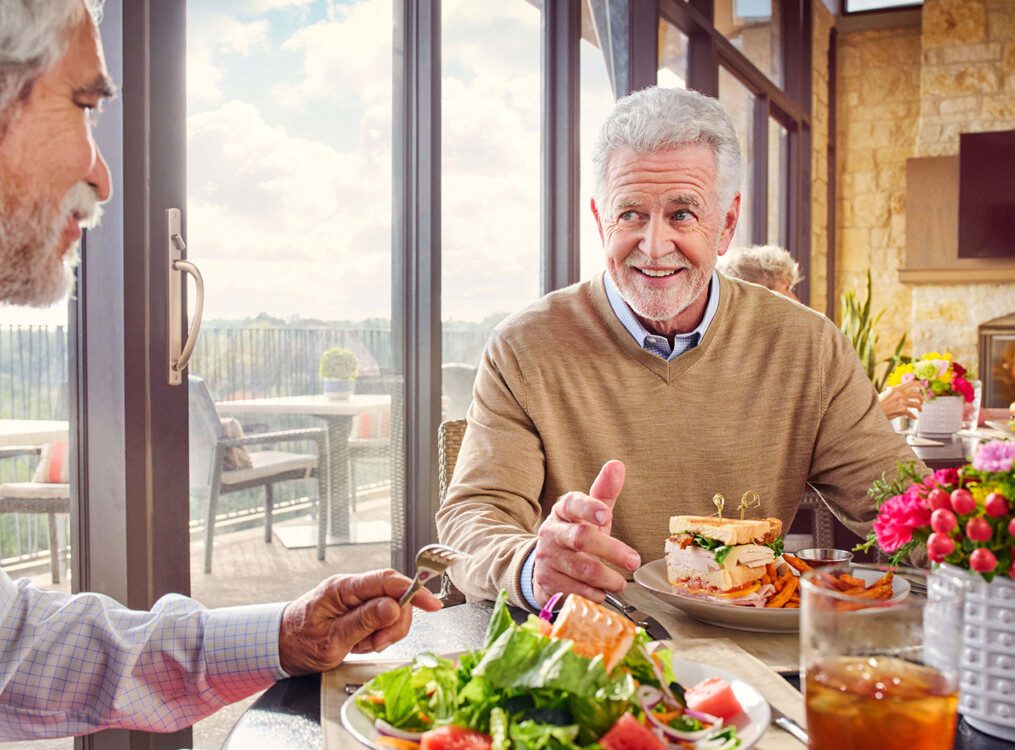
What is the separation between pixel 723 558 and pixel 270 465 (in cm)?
151

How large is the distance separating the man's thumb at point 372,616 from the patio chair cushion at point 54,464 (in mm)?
1063

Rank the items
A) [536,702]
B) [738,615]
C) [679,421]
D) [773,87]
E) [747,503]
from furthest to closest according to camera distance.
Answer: [773,87], [679,421], [747,503], [738,615], [536,702]

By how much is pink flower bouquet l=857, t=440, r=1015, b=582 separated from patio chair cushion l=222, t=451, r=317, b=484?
67.9 inches

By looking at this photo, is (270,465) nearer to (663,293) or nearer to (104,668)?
(663,293)

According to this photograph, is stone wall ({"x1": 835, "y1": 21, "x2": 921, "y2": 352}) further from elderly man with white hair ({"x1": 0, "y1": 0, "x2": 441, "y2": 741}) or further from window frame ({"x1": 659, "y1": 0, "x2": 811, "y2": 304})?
elderly man with white hair ({"x1": 0, "y1": 0, "x2": 441, "y2": 741})

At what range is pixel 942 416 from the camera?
3.30 meters

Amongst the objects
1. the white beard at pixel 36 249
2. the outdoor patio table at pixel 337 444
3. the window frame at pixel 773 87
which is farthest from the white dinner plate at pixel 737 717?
the window frame at pixel 773 87

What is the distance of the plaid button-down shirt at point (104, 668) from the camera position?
1.09m

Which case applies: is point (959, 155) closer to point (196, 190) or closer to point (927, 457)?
point (927, 457)

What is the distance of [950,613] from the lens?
0.65 metres

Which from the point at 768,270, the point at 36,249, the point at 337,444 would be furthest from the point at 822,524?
the point at 36,249

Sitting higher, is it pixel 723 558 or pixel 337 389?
pixel 337 389

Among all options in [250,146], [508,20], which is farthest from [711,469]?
[508,20]

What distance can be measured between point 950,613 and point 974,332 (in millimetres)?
7658
